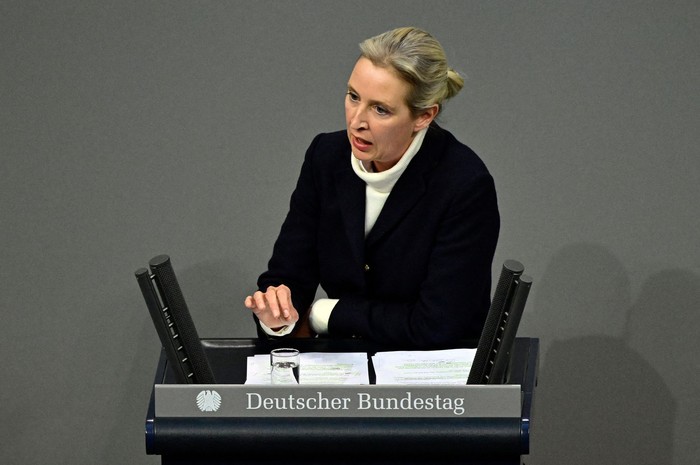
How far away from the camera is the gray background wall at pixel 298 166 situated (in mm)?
4062

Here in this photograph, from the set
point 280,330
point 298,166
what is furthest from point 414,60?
point 298,166

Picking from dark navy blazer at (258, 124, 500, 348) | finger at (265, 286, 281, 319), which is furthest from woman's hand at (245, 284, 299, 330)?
dark navy blazer at (258, 124, 500, 348)

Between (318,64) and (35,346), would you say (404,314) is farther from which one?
(35,346)

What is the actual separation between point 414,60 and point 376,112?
14cm

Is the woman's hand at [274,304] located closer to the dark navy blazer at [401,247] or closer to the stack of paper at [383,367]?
the stack of paper at [383,367]

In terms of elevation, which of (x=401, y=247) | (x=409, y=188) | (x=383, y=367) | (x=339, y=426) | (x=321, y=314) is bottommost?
(x=339, y=426)

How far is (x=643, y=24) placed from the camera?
402 centimetres

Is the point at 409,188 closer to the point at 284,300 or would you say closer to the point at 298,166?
the point at 284,300

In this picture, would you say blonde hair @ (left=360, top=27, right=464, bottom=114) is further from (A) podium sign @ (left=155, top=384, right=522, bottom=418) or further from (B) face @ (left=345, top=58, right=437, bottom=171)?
(A) podium sign @ (left=155, top=384, right=522, bottom=418)

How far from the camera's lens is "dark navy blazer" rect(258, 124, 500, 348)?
3000mm

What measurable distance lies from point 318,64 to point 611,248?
1066 millimetres

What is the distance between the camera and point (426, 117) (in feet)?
10.1

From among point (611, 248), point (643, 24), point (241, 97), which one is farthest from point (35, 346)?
point (643, 24)

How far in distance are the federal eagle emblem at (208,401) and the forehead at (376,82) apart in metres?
0.86
